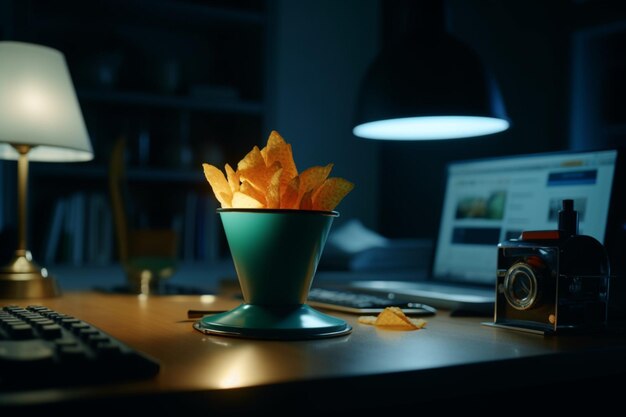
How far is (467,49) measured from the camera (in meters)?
1.27

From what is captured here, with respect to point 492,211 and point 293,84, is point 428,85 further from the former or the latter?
point 293,84

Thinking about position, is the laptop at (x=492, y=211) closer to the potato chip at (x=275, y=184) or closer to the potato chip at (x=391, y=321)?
the potato chip at (x=391, y=321)

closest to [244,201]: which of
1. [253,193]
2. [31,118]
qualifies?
[253,193]

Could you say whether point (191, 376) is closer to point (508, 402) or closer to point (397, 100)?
point (508, 402)

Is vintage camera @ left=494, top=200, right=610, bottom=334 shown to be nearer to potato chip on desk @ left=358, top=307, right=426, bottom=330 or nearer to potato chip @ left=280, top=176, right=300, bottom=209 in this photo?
potato chip on desk @ left=358, top=307, right=426, bottom=330

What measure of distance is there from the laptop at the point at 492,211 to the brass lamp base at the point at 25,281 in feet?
1.99

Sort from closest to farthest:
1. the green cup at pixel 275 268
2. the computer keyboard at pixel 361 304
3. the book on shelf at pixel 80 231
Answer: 1. the green cup at pixel 275 268
2. the computer keyboard at pixel 361 304
3. the book on shelf at pixel 80 231

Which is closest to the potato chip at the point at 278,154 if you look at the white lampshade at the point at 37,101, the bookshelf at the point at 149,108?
the white lampshade at the point at 37,101

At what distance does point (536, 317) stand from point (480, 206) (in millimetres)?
512

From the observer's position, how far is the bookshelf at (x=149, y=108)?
8.13 ft

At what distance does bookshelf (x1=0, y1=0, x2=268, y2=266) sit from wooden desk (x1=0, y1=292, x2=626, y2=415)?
166 cm

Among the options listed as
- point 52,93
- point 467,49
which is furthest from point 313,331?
point 52,93

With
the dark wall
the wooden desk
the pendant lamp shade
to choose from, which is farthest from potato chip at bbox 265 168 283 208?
the dark wall

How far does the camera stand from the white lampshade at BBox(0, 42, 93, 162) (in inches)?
49.2
